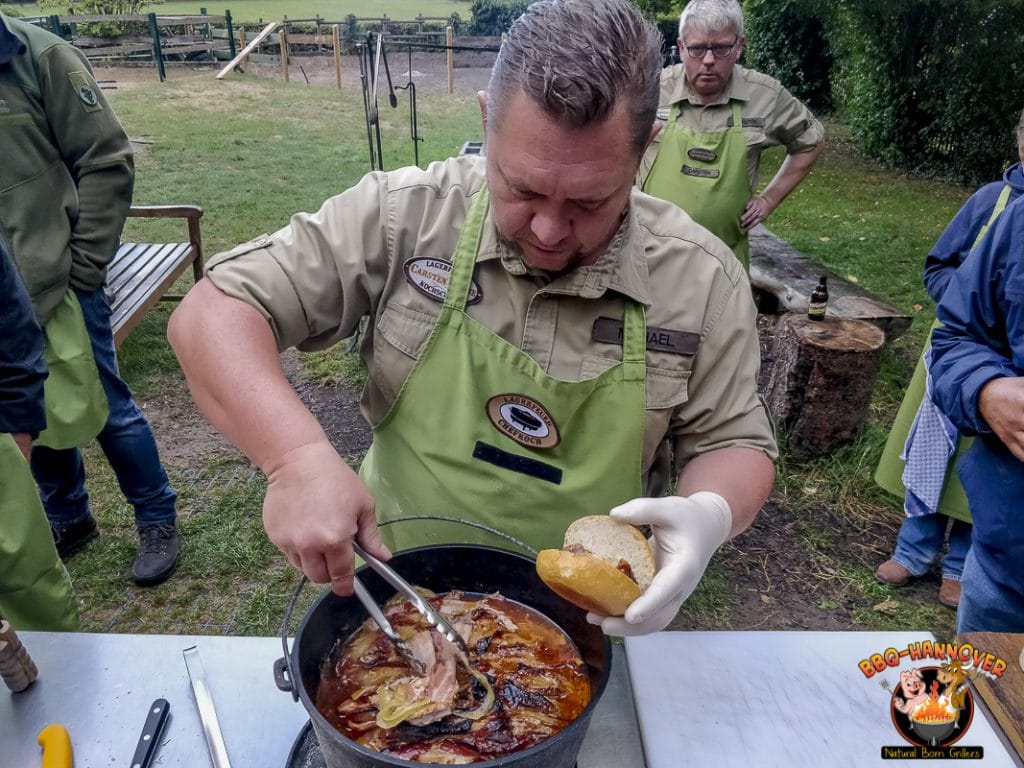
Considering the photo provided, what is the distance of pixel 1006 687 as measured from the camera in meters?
1.42

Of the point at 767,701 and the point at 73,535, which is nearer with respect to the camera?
the point at 767,701

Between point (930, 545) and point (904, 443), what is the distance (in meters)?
0.47

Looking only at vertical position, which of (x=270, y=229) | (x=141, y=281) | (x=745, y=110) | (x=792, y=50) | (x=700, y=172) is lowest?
(x=270, y=229)

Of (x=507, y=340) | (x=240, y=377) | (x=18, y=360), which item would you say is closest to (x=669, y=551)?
(x=507, y=340)

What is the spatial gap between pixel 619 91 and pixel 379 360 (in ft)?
2.44

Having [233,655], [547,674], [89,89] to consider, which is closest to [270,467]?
[233,655]

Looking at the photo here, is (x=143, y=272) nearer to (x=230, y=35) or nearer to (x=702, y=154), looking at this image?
(x=702, y=154)

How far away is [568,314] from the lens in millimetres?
1579

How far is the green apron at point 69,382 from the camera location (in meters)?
2.76

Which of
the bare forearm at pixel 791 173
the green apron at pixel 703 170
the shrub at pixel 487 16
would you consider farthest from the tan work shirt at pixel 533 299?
the shrub at pixel 487 16

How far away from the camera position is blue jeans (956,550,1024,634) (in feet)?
6.47

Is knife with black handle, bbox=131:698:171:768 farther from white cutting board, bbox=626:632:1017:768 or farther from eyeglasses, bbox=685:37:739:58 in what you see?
eyeglasses, bbox=685:37:739:58

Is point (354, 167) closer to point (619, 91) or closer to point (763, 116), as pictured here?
point (763, 116)

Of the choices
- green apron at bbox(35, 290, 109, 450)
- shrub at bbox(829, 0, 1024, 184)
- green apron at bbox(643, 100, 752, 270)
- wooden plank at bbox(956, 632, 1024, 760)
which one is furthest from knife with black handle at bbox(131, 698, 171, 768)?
shrub at bbox(829, 0, 1024, 184)
